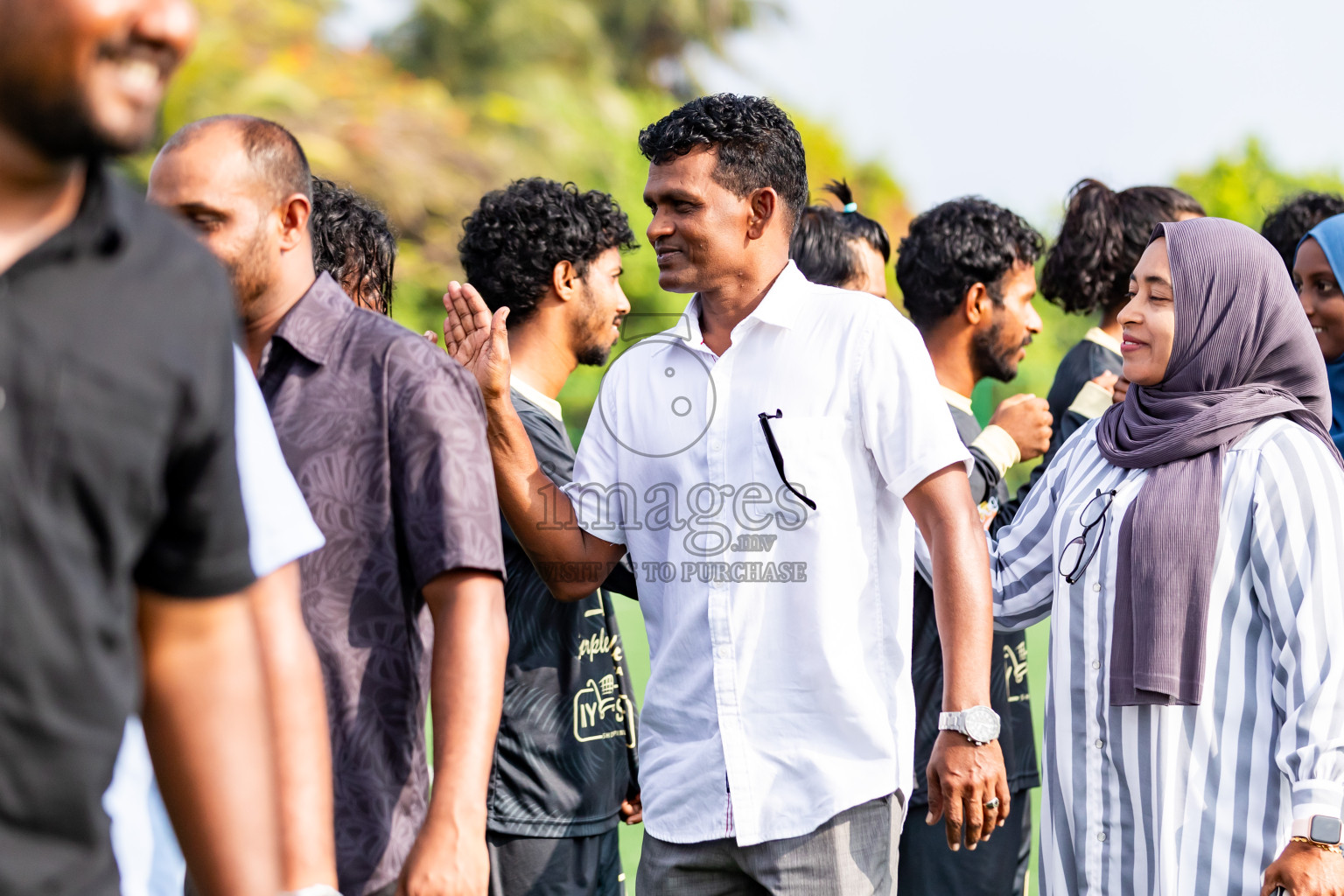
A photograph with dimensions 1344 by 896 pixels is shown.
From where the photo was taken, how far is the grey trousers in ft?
8.66

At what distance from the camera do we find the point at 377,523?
206 centimetres

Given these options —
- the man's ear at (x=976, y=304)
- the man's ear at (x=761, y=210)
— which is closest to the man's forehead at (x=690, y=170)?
the man's ear at (x=761, y=210)

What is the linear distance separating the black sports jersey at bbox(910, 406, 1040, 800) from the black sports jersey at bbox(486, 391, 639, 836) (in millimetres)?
828

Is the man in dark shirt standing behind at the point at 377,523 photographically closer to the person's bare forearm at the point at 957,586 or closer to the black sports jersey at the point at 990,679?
the person's bare forearm at the point at 957,586

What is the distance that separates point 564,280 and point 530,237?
0.16 meters

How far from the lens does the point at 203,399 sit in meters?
1.27

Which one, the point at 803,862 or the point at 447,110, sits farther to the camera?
the point at 447,110

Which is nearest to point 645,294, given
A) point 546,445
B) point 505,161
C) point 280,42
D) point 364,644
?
point 505,161

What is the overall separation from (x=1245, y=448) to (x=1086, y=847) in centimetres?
88

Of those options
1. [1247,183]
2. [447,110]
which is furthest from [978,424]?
[447,110]

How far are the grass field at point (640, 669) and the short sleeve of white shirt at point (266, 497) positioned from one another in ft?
11.4

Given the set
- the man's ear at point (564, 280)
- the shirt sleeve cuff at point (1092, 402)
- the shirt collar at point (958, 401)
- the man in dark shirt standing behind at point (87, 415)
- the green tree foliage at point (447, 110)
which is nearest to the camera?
the man in dark shirt standing behind at point (87, 415)

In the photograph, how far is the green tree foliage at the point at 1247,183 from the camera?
58.1 feet

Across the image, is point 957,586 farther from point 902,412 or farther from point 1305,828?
point 1305,828
